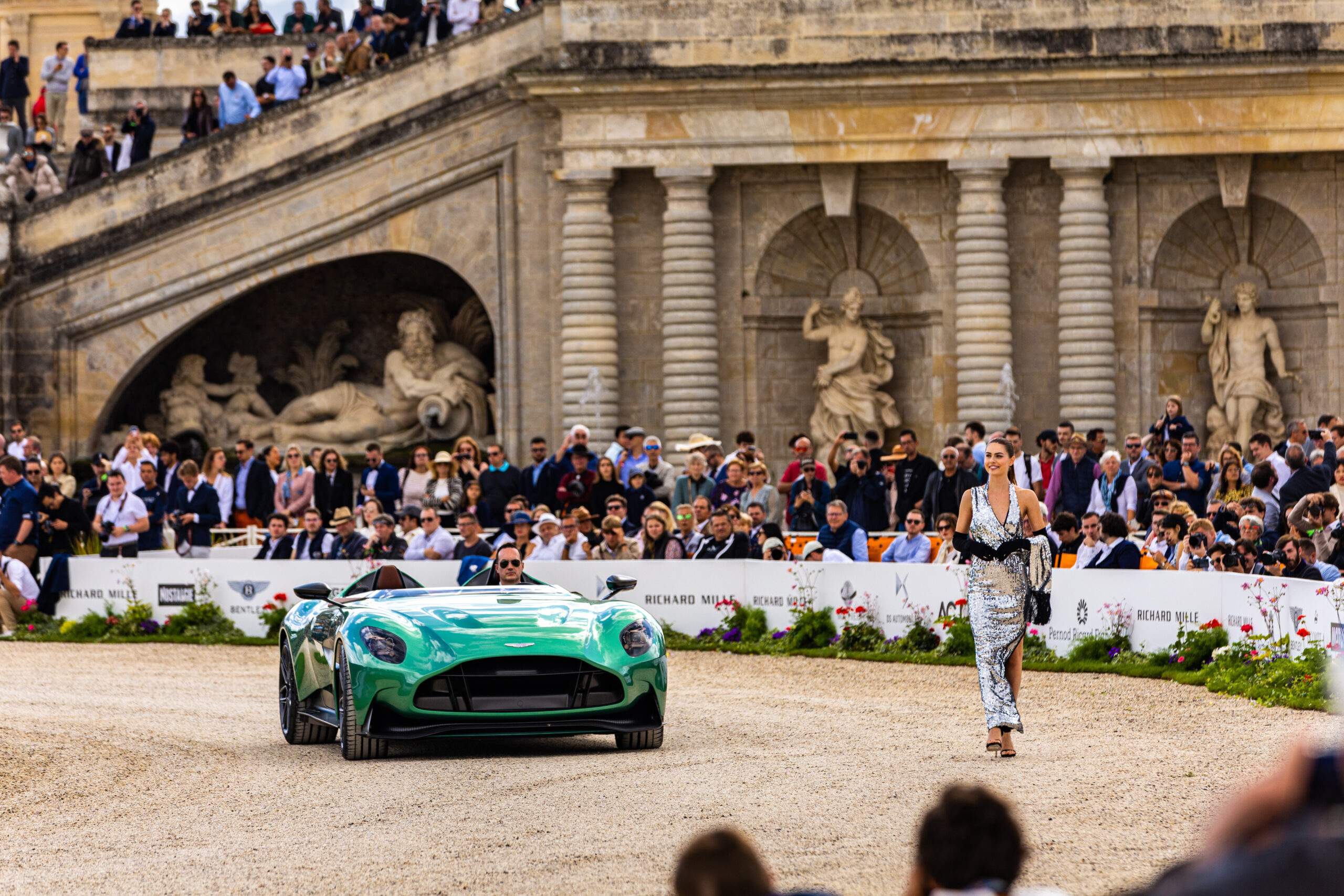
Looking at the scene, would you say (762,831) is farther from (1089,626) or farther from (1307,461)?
(1307,461)

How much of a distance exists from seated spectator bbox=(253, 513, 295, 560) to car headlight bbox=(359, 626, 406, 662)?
33.4ft

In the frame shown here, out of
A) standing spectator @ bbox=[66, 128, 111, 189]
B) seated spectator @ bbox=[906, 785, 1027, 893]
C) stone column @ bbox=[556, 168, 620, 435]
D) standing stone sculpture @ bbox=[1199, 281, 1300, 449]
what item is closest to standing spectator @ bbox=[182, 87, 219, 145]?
standing spectator @ bbox=[66, 128, 111, 189]

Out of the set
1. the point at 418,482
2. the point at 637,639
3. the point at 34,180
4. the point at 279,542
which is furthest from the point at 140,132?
the point at 637,639

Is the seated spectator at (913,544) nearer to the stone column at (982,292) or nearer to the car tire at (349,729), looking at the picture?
the car tire at (349,729)

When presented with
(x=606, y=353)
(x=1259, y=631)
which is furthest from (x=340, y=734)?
(x=606, y=353)

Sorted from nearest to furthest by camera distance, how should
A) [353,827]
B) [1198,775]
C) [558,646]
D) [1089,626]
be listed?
1. [353,827]
2. [1198,775]
3. [558,646]
4. [1089,626]

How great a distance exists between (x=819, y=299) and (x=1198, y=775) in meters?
20.6

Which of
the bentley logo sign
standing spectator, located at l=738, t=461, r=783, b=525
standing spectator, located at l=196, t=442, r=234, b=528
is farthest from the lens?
standing spectator, located at l=196, t=442, r=234, b=528

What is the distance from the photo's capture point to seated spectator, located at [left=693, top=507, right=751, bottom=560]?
19.8m

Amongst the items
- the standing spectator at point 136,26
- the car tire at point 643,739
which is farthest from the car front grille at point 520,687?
the standing spectator at point 136,26

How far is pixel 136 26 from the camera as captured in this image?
37.6m

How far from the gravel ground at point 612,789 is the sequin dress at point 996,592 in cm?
58

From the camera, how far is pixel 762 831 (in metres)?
9.14

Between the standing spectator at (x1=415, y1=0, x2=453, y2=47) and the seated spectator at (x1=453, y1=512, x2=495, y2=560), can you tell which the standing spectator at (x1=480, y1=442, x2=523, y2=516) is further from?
the standing spectator at (x1=415, y1=0, x2=453, y2=47)
